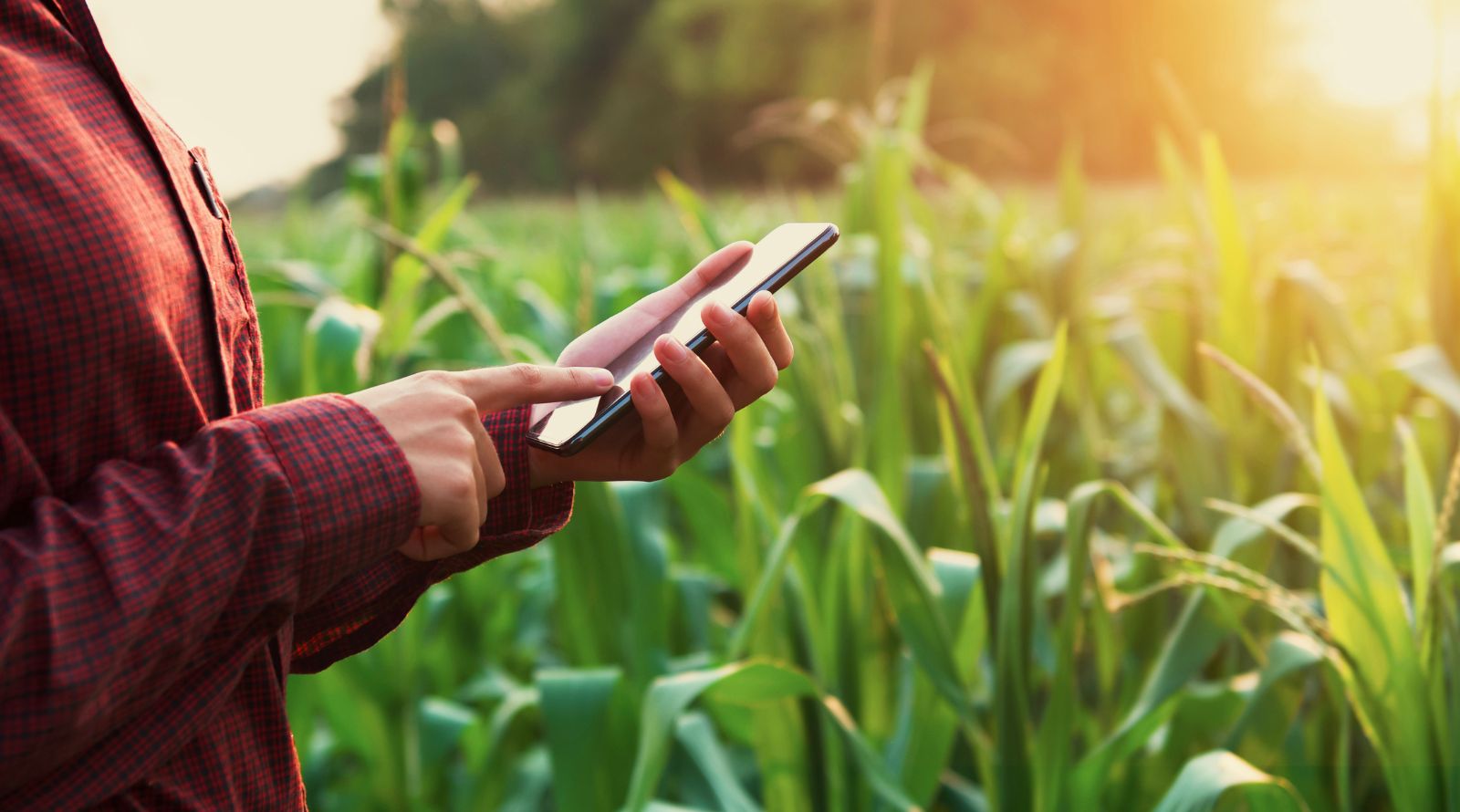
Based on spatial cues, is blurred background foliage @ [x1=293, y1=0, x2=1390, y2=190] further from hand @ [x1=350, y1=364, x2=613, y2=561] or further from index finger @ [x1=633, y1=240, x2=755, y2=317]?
hand @ [x1=350, y1=364, x2=613, y2=561]

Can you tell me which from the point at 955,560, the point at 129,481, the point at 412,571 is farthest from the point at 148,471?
the point at 955,560

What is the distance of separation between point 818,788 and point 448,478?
0.79 metres

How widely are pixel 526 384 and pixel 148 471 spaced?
187mm

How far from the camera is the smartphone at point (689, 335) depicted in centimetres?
69

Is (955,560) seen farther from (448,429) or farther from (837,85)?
(837,85)

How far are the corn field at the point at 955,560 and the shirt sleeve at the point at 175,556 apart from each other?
51 cm

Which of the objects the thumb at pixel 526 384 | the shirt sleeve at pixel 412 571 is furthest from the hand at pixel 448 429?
the shirt sleeve at pixel 412 571

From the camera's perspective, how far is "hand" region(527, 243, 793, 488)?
0.68 meters

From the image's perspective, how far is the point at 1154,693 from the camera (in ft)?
3.59

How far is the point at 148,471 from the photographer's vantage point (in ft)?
1.67

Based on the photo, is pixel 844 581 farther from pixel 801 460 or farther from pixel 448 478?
pixel 448 478

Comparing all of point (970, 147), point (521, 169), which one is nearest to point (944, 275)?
point (970, 147)

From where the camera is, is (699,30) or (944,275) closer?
(944,275)

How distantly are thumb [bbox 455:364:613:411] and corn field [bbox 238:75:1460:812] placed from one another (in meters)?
0.41
